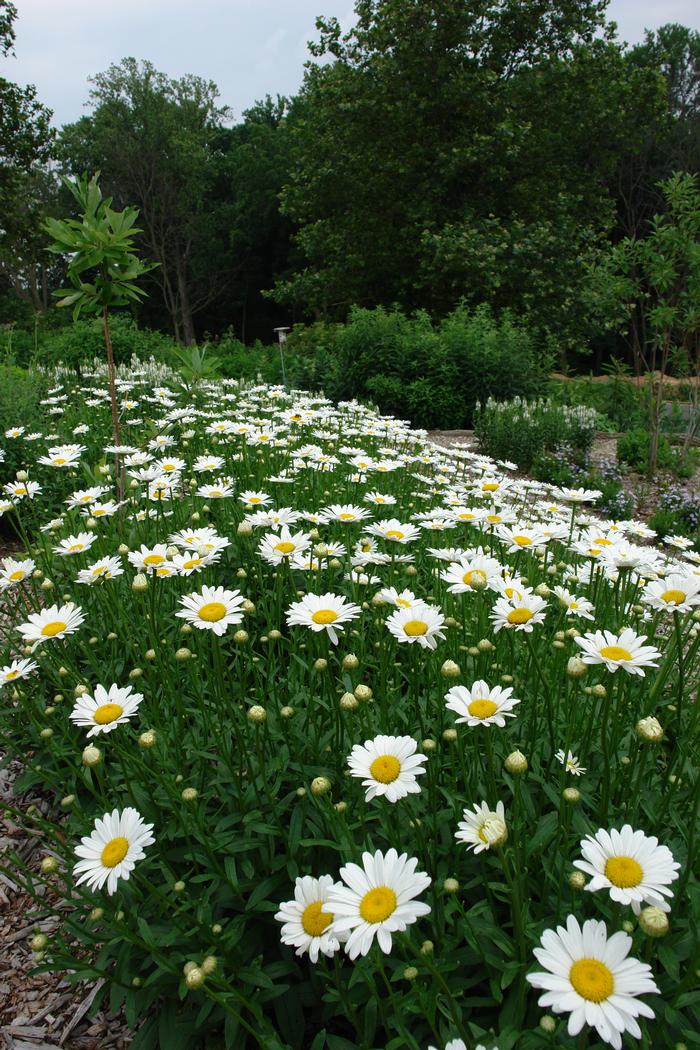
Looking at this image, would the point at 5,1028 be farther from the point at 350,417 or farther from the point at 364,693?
the point at 350,417

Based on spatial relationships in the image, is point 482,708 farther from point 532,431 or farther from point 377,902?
point 532,431

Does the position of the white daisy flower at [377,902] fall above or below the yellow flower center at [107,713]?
above

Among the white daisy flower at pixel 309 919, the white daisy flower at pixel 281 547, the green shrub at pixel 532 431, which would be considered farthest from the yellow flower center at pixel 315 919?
the green shrub at pixel 532 431

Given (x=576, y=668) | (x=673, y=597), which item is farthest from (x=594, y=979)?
(x=673, y=597)

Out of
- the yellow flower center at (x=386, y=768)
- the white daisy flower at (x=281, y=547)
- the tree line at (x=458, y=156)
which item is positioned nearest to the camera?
the yellow flower center at (x=386, y=768)

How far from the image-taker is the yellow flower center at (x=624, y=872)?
1.04m

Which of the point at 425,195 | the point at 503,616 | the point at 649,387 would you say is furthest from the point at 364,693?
the point at 425,195

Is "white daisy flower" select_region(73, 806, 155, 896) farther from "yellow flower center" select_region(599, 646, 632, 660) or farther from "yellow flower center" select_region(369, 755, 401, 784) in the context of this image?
"yellow flower center" select_region(599, 646, 632, 660)

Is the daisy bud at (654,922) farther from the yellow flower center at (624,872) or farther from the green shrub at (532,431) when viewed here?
the green shrub at (532,431)

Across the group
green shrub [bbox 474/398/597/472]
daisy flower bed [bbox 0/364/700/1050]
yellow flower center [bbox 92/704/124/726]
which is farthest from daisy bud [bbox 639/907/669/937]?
green shrub [bbox 474/398/597/472]

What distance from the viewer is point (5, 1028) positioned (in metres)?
1.75

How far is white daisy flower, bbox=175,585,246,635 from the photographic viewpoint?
1653 millimetres

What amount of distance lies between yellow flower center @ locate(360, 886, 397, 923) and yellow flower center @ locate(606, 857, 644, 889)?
359mm

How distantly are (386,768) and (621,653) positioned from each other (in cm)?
58
